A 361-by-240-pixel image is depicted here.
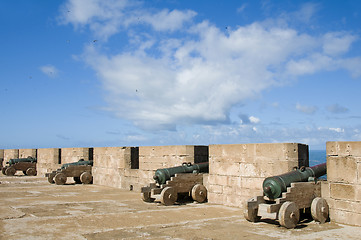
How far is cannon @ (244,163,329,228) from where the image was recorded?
21.4 feet

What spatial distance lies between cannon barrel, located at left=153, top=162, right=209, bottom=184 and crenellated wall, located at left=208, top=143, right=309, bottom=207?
0.68 metres

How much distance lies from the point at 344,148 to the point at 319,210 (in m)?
1.34

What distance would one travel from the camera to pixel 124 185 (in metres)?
14.3

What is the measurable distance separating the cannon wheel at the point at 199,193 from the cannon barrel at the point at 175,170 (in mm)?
692

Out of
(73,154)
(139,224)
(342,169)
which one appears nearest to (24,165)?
(73,154)

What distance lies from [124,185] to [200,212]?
6.44 meters

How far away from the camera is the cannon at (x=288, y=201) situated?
654 centimetres

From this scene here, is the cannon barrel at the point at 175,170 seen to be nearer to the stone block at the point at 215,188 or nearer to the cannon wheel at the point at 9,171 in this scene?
the stone block at the point at 215,188

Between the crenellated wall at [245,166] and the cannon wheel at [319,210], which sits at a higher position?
the crenellated wall at [245,166]

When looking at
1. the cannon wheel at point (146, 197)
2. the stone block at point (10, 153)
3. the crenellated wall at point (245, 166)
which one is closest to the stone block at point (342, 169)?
the crenellated wall at point (245, 166)

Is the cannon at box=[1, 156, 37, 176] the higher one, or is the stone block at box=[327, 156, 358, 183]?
the stone block at box=[327, 156, 358, 183]

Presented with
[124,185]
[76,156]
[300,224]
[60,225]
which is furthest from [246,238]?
[76,156]

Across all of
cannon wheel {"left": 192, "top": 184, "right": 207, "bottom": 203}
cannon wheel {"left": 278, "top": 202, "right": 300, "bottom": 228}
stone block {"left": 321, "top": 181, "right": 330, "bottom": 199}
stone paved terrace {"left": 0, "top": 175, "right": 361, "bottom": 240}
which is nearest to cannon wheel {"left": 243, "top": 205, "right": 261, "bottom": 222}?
stone paved terrace {"left": 0, "top": 175, "right": 361, "bottom": 240}

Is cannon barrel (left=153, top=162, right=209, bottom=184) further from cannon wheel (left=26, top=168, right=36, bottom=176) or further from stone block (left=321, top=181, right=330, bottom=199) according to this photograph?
cannon wheel (left=26, top=168, right=36, bottom=176)
